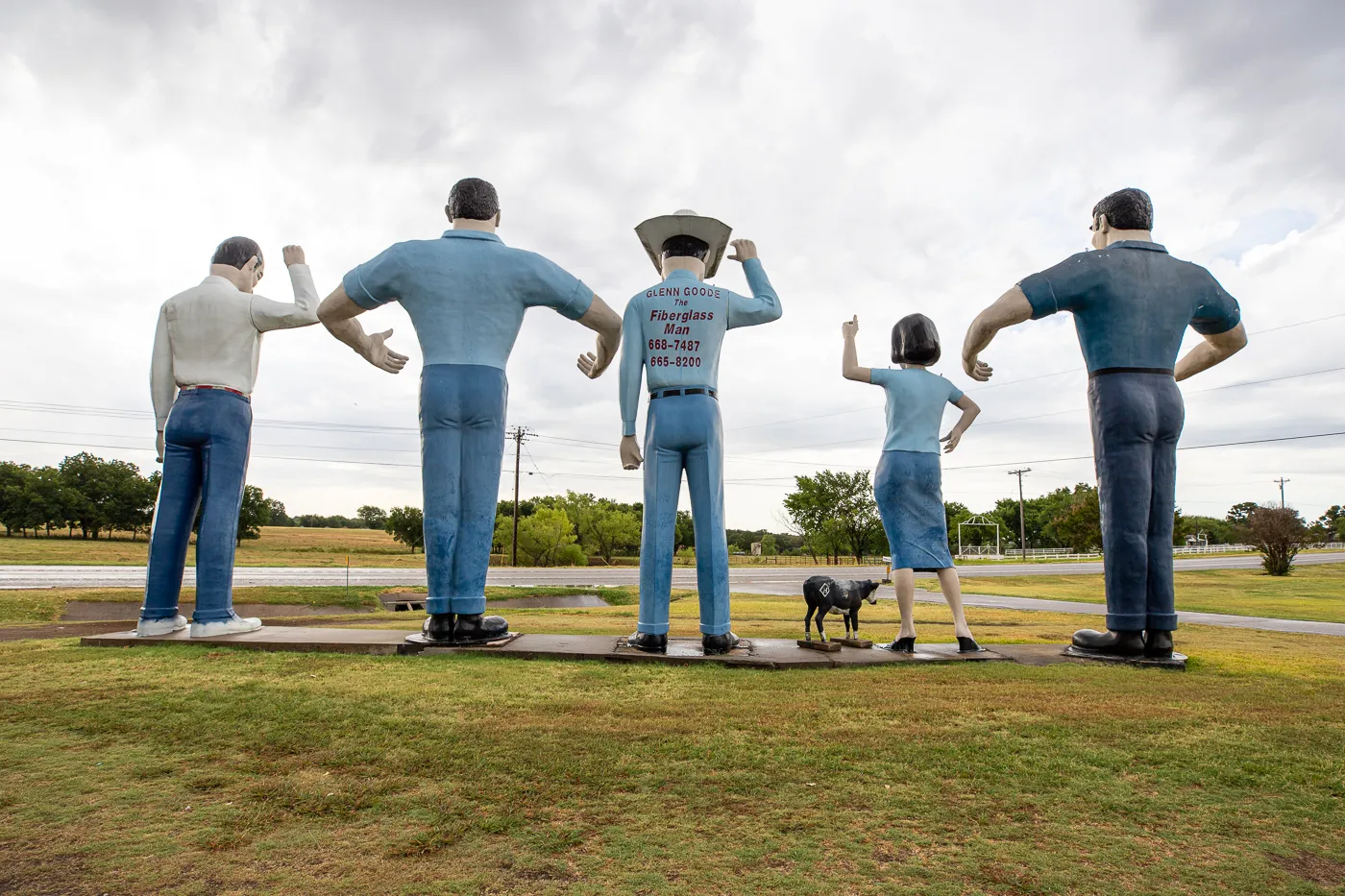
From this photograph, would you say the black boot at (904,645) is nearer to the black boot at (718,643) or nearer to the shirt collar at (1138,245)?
the black boot at (718,643)

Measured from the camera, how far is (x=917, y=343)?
5.36 meters

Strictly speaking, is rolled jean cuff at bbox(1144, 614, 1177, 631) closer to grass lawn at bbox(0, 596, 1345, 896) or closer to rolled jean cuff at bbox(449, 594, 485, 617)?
grass lawn at bbox(0, 596, 1345, 896)

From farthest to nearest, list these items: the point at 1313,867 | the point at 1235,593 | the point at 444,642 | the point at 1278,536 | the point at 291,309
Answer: the point at 1278,536
the point at 1235,593
the point at 291,309
the point at 444,642
the point at 1313,867

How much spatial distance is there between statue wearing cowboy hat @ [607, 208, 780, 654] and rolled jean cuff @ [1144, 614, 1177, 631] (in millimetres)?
2660

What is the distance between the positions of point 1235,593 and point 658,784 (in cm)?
1646

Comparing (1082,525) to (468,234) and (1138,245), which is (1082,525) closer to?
(1138,245)

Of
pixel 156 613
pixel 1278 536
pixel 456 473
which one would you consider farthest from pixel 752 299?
pixel 1278 536

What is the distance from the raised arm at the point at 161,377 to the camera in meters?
5.41

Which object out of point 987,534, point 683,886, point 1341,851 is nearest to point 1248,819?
point 1341,851

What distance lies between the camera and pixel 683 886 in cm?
157

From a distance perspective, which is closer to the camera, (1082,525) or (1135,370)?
(1135,370)

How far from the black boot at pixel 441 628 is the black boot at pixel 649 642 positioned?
1.14 meters

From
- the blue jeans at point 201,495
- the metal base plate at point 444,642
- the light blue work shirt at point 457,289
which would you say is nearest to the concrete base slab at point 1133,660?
the metal base plate at point 444,642

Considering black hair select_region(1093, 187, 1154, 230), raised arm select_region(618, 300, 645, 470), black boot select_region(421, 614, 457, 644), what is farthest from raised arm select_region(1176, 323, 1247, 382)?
black boot select_region(421, 614, 457, 644)
